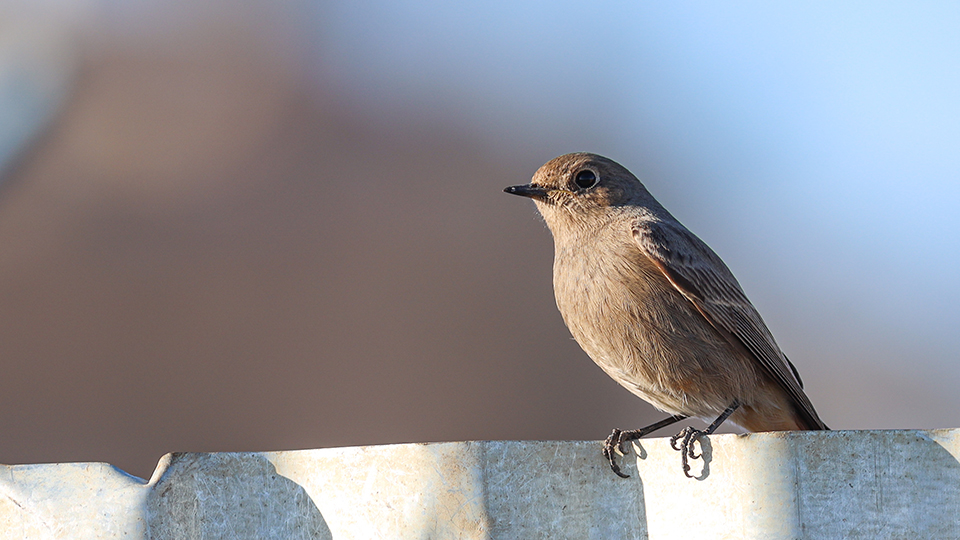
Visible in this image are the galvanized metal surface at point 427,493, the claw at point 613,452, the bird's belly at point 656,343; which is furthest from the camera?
the bird's belly at point 656,343

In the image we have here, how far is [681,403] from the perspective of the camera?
4023 mm

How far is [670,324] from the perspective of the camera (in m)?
3.92

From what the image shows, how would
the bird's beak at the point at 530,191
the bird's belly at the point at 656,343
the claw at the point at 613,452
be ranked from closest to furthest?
the claw at the point at 613,452 < the bird's belly at the point at 656,343 < the bird's beak at the point at 530,191

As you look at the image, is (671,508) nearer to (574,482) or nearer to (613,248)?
(574,482)

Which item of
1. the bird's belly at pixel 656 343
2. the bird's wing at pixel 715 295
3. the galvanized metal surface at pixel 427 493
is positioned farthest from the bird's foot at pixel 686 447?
the bird's wing at pixel 715 295

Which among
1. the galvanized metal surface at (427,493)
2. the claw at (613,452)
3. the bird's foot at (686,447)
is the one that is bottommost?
the galvanized metal surface at (427,493)

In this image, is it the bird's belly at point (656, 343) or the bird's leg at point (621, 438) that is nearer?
the bird's leg at point (621, 438)

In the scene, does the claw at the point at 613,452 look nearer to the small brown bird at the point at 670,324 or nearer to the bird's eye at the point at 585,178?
the small brown bird at the point at 670,324

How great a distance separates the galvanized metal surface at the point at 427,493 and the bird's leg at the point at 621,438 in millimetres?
30

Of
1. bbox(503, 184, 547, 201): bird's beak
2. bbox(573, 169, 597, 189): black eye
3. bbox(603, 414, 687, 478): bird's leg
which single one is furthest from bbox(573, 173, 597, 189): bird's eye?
bbox(603, 414, 687, 478): bird's leg

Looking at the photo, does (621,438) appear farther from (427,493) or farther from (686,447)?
(427,493)

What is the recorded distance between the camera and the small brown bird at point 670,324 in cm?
389

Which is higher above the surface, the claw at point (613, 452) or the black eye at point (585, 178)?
the black eye at point (585, 178)

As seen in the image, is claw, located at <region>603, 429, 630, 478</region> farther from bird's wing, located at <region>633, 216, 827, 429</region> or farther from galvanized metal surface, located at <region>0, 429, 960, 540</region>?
bird's wing, located at <region>633, 216, 827, 429</region>
